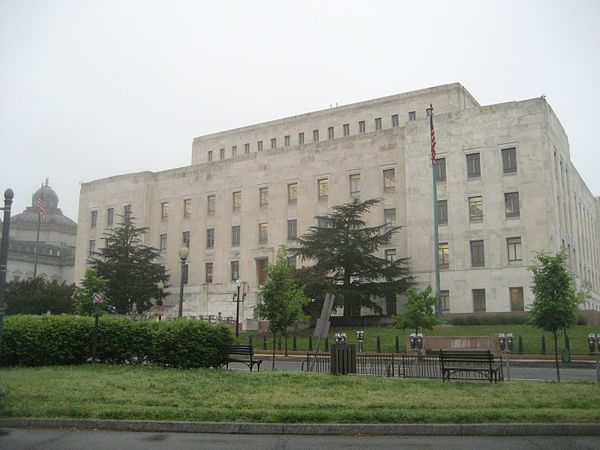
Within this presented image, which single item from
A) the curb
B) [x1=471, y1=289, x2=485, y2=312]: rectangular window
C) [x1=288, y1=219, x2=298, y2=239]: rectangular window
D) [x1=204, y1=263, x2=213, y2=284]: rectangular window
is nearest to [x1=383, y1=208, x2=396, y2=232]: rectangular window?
[x1=288, y1=219, x2=298, y2=239]: rectangular window

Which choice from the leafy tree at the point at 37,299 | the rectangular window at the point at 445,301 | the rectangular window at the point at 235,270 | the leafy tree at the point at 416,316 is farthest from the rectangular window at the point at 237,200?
the leafy tree at the point at 416,316

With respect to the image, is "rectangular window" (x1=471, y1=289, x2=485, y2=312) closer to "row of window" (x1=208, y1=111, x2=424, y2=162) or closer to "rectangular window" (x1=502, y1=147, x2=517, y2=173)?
"rectangular window" (x1=502, y1=147, x2=517, y2=173)

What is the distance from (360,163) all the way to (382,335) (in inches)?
916

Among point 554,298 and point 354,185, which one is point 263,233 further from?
point 554,298

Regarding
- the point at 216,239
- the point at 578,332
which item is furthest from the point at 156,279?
the point at 578,332

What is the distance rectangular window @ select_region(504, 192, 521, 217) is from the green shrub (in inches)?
1467

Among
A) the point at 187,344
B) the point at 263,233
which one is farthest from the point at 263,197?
the point at 187,344

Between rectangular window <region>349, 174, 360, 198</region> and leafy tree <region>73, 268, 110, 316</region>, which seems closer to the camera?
leafy tree <region>73, 268, 110, 316</region>

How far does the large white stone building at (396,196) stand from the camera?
51125mm

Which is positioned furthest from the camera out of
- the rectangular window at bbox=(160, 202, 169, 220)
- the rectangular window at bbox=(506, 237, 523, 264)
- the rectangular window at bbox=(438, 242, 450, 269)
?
the rectangular window at bbox=(160, 202, 169, 220)

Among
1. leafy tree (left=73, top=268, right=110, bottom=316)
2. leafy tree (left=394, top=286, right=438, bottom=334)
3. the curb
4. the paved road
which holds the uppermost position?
leafy tree (left=73, top=268, right=110, bottom=316)

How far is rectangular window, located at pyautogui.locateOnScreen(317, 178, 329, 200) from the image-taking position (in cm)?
6188

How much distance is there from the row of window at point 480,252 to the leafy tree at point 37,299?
31.9 m

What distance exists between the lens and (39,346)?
64.8ft
